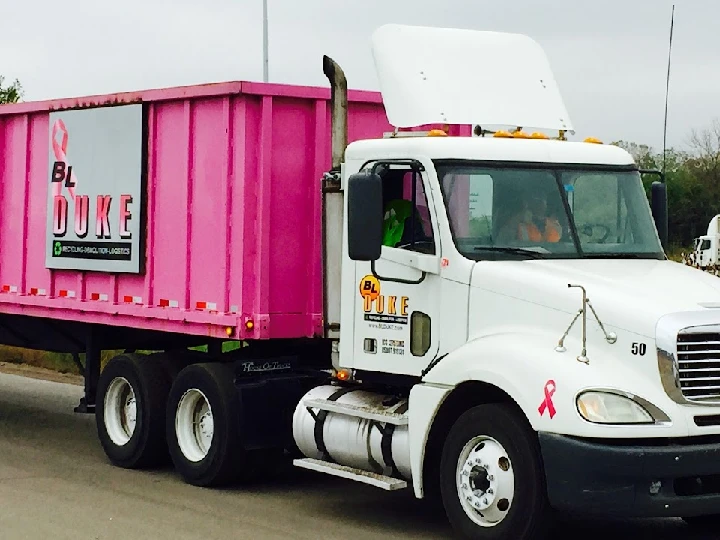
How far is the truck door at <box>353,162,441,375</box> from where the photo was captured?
30.9 feet

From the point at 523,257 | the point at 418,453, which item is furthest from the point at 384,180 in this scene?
the point at 418,453

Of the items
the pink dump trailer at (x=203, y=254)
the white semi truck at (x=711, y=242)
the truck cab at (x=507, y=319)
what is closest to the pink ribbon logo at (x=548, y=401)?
the truck cab at (x=507, y=319)

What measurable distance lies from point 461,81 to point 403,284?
171 cm

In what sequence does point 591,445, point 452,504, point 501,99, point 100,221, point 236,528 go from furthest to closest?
point 100,221 → point 501,99 → point 236,528 → point 452,504 → point 591,445

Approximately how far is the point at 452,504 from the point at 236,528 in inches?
60.8

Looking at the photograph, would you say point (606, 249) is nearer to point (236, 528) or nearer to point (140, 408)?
point (236, 528)

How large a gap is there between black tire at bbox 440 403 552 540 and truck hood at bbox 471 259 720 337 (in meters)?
0.75

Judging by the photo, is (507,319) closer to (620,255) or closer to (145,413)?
(620,255)

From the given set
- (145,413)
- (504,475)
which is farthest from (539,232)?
(145,413)

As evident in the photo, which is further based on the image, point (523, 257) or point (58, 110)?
point (58, 110)

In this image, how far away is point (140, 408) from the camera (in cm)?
1181

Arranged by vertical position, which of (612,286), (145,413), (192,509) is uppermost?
(612,286)

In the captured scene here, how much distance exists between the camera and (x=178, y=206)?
11562 mm

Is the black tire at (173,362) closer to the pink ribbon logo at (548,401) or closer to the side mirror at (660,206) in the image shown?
the side mirror at (660,206)
